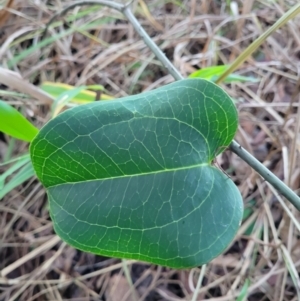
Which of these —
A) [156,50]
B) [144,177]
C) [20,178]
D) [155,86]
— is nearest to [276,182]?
[144,177]

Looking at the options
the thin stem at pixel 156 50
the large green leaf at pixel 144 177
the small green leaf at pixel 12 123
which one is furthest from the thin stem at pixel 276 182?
the small green leaf at pixel 12 123

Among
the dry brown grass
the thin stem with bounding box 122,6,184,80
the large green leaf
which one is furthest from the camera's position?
the dry brown grass

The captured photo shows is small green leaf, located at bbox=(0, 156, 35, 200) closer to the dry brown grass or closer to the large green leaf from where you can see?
the dry brown grass

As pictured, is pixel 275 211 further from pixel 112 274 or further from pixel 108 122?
pixel 108 122

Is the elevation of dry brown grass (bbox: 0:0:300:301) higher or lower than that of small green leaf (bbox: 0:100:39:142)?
lower

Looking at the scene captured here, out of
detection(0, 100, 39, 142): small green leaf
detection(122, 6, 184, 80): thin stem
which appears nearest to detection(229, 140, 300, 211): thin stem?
detection(122, 6, 184, 80): thin stem

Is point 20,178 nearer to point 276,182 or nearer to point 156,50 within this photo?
point 156,50

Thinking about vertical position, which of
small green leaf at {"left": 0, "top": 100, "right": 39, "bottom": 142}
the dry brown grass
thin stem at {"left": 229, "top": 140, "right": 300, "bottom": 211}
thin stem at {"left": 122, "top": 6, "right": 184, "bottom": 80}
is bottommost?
the dry brown grass
